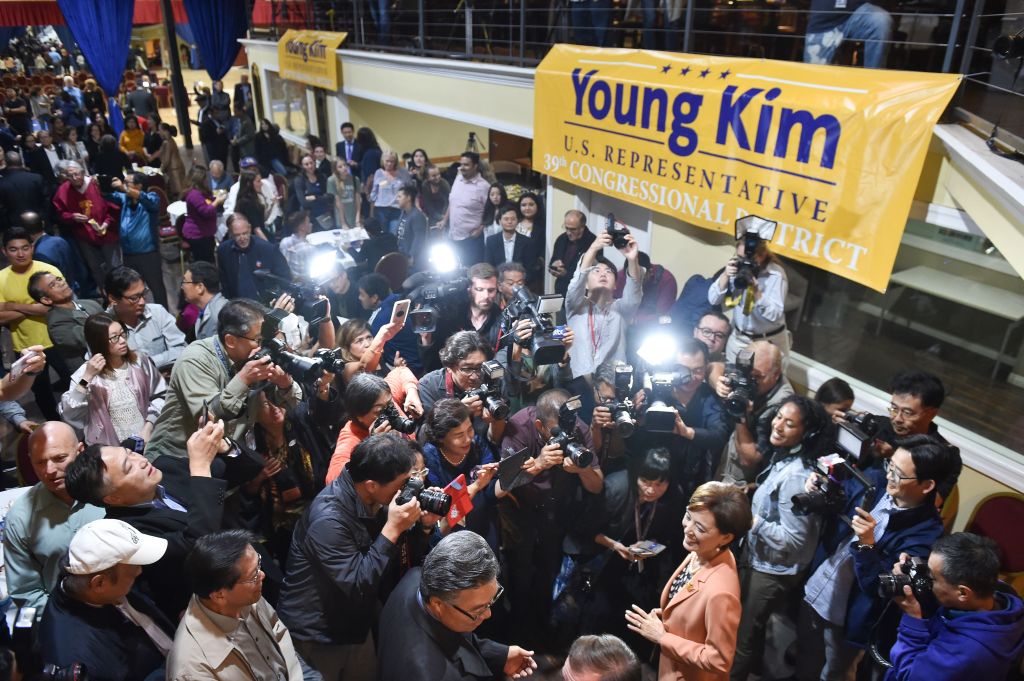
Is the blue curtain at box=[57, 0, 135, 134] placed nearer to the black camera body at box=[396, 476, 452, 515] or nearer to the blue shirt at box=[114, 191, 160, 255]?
the blue shirt at box=[114, 191, 160, 255]

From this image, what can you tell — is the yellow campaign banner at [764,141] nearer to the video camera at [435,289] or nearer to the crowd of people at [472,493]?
the crowd of people at [472,493]

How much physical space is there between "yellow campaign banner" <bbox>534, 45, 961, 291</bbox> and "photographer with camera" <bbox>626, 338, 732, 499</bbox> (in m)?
1.12

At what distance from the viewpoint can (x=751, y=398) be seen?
3391 mm

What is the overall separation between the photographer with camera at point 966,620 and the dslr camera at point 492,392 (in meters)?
1.77

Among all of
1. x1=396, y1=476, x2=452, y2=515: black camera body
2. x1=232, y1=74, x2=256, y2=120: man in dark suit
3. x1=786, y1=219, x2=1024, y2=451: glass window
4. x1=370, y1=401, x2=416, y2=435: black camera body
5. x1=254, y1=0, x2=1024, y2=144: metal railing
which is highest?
x1=254, y1=0, x2=1024, y2=144: metal railing

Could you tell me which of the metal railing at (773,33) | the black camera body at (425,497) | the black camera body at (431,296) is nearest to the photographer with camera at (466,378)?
the black camera body at (431,296)

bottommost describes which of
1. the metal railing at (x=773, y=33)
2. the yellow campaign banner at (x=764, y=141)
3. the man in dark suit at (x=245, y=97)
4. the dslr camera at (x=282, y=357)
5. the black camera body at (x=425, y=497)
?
the black camera body at (x=425, y=497)

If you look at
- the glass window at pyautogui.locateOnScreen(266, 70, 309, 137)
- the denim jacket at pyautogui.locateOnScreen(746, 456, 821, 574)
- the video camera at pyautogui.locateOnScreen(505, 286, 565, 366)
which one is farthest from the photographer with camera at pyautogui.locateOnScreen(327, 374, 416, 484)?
the glass window at pyautogui.locateOnScreen(266, 70, 309, 137)

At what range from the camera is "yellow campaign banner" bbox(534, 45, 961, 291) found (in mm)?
3514

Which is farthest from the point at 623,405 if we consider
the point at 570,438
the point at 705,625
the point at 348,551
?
the point at 348,551

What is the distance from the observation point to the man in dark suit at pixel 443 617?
203 cm

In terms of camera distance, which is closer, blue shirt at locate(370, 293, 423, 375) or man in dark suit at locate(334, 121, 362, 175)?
blue shirt at locate(370, 293, 423, 375)

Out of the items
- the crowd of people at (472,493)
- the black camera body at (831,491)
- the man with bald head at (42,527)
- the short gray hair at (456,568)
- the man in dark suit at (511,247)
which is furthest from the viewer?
the man in dark suit at (511,247)

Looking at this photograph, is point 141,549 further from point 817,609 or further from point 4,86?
point 4,86
